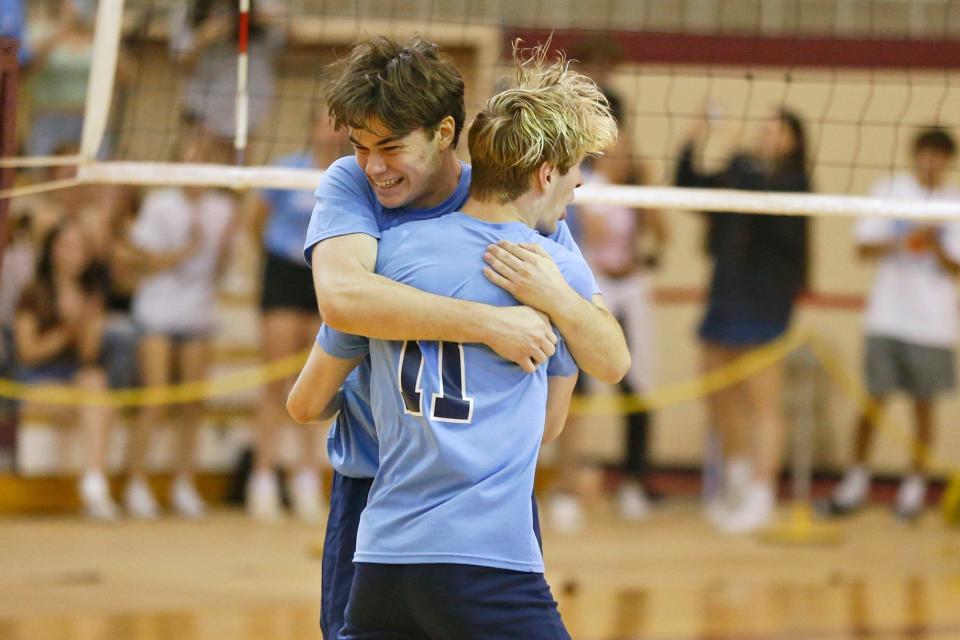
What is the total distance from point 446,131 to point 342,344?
0.47 metres

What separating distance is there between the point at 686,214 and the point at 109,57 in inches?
217

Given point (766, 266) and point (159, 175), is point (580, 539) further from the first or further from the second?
point (159, 175)

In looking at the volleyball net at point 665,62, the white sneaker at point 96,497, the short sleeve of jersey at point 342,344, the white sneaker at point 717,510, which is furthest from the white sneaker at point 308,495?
the short sleeve of jersey at point 342,344

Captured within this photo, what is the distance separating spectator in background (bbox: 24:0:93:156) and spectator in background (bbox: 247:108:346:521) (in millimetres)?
1335

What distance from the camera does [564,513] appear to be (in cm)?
754

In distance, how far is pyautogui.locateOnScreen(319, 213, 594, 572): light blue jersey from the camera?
98.3 inches

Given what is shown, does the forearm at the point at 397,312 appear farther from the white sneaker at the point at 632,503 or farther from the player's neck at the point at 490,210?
the white sneaker at the point at 632,503

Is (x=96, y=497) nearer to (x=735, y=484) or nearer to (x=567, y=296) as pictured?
(x=735, y=484)

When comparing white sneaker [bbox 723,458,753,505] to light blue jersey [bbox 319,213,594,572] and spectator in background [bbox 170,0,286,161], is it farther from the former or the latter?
light blue jersey [bbox 319,213,594,572]

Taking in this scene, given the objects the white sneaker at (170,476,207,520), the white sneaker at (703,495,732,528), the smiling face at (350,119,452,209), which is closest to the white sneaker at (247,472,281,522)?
the white sneaker at (170,476,207,520)

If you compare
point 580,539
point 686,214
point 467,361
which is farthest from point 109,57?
point 686,214

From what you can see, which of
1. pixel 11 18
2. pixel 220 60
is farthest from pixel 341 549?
pixel 220 60

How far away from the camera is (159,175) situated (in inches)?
162

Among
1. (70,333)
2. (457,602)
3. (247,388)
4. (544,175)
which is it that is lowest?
(247,388)
